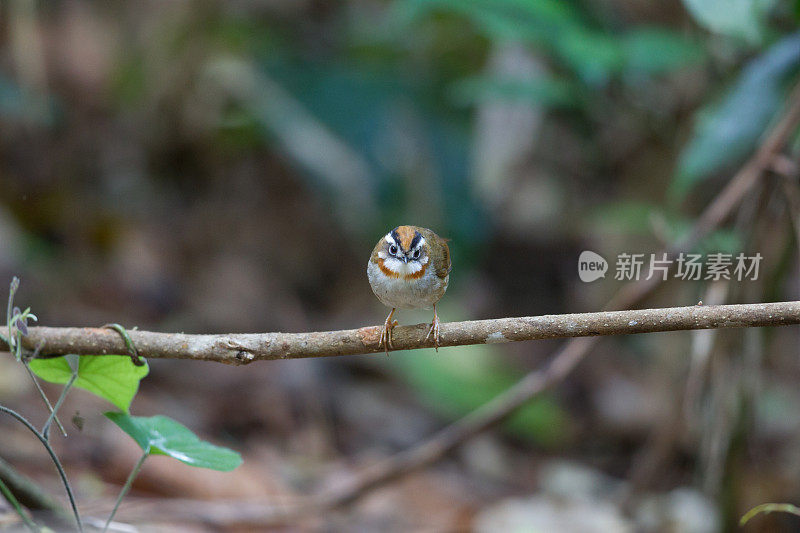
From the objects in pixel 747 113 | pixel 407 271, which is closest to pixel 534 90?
pixel 747 113

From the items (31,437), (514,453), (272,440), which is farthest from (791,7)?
(31,437)

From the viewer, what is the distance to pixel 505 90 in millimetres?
4035

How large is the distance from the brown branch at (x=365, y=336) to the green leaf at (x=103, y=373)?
0.15 ft

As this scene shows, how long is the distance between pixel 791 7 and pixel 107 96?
5321 mm

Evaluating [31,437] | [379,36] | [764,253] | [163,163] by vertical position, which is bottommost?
[31,437]

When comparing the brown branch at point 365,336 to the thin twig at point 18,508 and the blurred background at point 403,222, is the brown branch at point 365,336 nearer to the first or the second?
the thin twig at point 18,508

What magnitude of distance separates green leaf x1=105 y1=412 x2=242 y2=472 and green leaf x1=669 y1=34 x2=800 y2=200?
230 cm

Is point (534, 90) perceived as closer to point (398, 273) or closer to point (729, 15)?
point (729, 15)

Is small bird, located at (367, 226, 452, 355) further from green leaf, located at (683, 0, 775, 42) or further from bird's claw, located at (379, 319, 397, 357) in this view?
green leaf, located at (683, 0, 775, 42)

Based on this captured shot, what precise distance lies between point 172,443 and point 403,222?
13.1 ft

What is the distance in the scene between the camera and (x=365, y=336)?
175 cm

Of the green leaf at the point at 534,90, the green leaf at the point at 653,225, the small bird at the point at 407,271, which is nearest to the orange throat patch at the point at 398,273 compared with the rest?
the small bird at the point at 407,271

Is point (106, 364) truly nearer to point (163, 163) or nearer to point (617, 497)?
point (617, 497)

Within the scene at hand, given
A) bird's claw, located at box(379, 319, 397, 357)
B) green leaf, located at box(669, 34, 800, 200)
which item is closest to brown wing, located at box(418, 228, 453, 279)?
bird's claw, located at box(379, 319, 397, 357)
